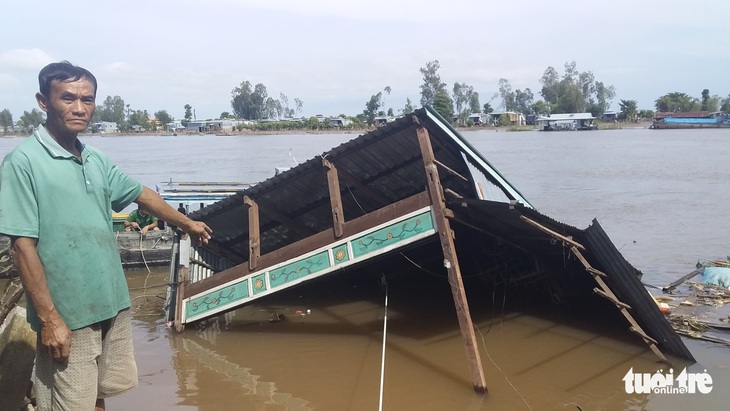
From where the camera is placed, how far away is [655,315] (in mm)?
5980

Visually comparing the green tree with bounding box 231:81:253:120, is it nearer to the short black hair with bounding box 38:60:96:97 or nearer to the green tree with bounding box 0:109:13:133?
the green tree with bounding box 0:109:13:133

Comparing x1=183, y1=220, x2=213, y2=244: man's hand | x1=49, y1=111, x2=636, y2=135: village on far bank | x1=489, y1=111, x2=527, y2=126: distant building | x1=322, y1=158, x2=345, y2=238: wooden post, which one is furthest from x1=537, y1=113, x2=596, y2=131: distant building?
x1=183, y1=220, x2=213, y2=244: man's hand

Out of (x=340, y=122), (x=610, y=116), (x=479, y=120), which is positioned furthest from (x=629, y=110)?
(x=340, y=122)

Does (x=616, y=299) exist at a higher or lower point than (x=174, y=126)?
lower

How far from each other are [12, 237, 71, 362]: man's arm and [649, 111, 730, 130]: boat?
83.8m

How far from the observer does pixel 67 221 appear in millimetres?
2678

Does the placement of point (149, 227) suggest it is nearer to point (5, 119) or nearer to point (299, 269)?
point (299, 269)

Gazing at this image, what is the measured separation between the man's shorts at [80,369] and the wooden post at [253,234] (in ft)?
13.4

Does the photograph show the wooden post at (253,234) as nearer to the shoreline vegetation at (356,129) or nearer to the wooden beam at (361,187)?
the wooden beam at (361,187)

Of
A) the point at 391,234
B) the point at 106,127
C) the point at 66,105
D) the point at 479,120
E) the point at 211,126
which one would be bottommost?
the point at 391,234

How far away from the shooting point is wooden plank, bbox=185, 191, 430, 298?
20.4 ft

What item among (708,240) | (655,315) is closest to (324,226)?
(655,315)

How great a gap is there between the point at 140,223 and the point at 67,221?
32.8 ft

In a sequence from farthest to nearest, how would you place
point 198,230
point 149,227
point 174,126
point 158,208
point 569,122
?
point 174,126
point 569,122
point 149,227
point 198,230
point 158,208
